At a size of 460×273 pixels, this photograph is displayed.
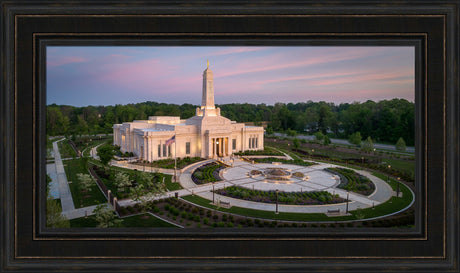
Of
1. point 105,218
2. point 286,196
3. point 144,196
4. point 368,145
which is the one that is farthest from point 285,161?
point 105,218

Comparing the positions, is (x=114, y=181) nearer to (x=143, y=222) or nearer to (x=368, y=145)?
(x=143, y=222)

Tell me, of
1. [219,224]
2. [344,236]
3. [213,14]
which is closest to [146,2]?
[213,14]

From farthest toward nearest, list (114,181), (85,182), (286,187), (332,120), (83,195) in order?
(332,120) → (114,181) → (286,187) → (85,182) → (83,195)

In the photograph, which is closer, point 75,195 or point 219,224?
point 219,224

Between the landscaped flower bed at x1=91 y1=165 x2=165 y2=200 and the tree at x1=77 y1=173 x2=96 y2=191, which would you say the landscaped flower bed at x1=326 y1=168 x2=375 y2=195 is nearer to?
the landscaped flower bed at x1=91 y1=165 x2=165 y2=200

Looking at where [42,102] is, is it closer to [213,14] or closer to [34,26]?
[34,26]
